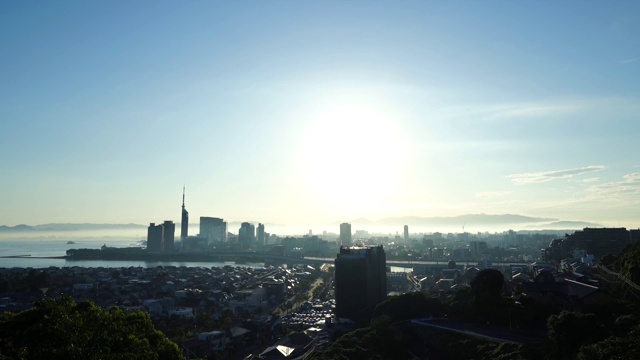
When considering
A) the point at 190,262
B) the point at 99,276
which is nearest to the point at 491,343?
the point at 99,276

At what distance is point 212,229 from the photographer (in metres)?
179

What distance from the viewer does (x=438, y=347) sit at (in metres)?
19.9

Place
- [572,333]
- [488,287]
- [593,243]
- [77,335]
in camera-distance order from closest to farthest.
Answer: [77,335] → [572,333] → [488,287] → [593,243]

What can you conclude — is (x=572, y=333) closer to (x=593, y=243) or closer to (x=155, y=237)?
(x=593, y=243)

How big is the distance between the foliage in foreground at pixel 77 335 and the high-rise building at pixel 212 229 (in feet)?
565

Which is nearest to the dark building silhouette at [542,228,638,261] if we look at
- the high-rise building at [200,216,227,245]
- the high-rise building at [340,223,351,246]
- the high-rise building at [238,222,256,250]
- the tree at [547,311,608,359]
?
the tree at [547,311,608,359]

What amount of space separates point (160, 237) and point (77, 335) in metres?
130

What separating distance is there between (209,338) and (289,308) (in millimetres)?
17765

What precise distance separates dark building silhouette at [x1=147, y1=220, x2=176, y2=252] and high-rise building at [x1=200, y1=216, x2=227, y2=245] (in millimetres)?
44686

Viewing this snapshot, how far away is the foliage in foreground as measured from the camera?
28.0 feet

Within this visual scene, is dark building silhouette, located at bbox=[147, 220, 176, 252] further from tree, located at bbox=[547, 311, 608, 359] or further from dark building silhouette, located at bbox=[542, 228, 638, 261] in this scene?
tree, located at bbox=[547, 311, 608, 359]

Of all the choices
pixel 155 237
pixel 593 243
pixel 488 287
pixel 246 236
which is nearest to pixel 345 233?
pixel 246 236

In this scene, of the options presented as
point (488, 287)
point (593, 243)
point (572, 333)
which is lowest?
point (572, 333)

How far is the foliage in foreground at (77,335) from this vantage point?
336 inches
